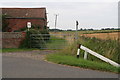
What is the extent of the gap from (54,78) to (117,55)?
224 inches

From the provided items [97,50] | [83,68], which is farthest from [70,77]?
[97,50]

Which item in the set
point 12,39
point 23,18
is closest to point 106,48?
point 12,39

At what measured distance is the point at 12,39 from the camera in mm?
24141

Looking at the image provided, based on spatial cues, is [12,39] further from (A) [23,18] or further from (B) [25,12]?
(B) [25,12]

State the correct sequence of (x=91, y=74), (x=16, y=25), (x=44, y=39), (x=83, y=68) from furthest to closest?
1. (x=16, y=25)
2. (x=44, y=39)
3. (x=83, y=68)
4. (x=91, y=74)

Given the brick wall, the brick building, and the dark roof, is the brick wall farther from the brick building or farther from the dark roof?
the dark roof

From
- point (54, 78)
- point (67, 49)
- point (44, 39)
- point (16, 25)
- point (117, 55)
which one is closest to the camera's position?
point (54, 78)

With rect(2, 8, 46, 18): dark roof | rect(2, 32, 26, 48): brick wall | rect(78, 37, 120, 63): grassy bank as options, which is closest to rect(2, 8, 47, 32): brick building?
rect(2, 8, 46, 18): dark roof

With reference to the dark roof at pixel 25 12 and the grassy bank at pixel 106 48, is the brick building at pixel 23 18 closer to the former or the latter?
the dark roof at pixel 25 12

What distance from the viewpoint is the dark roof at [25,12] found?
47938 mm

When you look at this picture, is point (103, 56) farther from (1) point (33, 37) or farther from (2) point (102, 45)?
(1) point (33, 37)

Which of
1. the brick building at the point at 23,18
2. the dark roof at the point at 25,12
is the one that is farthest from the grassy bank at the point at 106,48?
the dark roof at the point at 25,12

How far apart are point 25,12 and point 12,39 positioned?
25451 millimetres

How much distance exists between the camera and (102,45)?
49.0 feet
